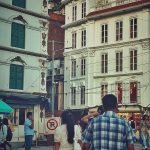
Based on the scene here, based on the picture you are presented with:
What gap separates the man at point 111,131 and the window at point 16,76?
24.3 metres

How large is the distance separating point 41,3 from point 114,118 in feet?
92.7

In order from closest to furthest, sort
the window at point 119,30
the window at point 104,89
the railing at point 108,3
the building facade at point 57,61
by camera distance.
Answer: the window at point 119,30, the railing at point 108,3, the window at point 104,89, the building facade at point 57,61

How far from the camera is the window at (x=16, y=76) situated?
29609 mm

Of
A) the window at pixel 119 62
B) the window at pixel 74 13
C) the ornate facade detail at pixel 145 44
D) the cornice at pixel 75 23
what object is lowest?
the window at pixel 119 62

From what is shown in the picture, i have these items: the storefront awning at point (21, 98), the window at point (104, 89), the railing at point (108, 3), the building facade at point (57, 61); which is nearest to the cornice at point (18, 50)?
the storefront awning at point (21, 98)

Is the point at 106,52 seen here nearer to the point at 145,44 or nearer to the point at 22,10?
the point at 145,44

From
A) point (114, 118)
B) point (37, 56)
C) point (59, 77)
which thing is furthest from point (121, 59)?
point (114, 118)

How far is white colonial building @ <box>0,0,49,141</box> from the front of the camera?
29.2 m

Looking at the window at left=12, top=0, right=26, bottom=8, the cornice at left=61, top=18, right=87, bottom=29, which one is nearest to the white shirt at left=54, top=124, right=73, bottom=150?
the window at left=12, top=0, right=26, bottom=8

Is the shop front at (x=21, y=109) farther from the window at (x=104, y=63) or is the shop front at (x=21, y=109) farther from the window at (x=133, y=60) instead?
the window at (x=104, y=63)

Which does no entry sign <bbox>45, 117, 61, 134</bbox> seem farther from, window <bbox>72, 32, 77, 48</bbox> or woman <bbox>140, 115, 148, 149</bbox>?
window <bbox>72, 32, 77, 48</bbox>

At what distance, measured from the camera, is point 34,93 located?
104 ft

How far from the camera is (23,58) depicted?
101ft

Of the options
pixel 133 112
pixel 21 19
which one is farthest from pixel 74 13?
pixel 21 19
